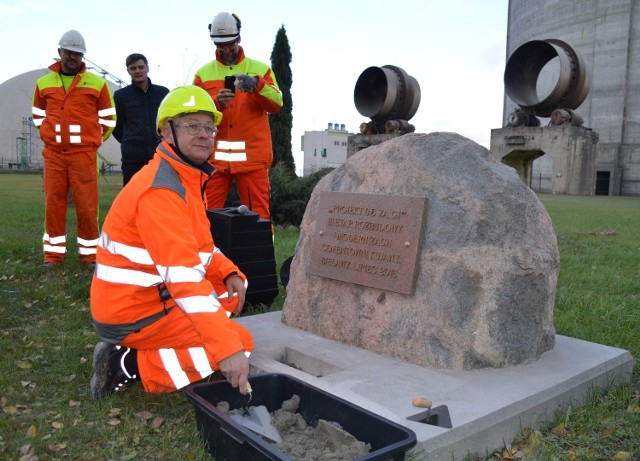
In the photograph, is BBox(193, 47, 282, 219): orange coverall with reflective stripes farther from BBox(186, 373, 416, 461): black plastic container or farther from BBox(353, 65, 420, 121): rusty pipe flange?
BBox(353, 65, 420, 121): rusty pipe flange

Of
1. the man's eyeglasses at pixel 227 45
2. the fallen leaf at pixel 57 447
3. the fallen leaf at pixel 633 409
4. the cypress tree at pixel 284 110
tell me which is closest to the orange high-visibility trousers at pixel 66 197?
the man's eyeglasses at pixel 227 45

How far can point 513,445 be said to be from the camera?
2783 mm

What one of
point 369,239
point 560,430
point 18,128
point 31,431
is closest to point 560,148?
point 369,239

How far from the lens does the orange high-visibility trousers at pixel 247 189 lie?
5.56m

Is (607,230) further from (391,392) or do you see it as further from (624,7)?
(624,7)

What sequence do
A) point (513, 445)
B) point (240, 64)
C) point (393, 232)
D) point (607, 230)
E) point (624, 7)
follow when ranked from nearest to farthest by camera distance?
point (513, 445)
point (393, 232)
point (240, 64)
point (607, 230)
point (624, 7)

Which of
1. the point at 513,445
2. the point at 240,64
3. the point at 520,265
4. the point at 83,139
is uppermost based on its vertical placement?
the point at 240,64

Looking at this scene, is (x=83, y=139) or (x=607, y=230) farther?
(x=607, y=230)

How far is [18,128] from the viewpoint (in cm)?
6950

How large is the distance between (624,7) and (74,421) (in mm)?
40415

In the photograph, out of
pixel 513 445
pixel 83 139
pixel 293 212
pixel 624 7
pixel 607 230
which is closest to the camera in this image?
pixel 513 445

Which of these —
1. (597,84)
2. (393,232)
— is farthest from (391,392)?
(597,84)

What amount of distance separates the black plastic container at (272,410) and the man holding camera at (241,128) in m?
2.75

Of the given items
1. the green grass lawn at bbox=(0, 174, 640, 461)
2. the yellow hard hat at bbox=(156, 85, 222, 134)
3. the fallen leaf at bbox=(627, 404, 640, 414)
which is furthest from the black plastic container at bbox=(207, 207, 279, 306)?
the fallen leaf at bbox=(627, 404, 640, 414)
